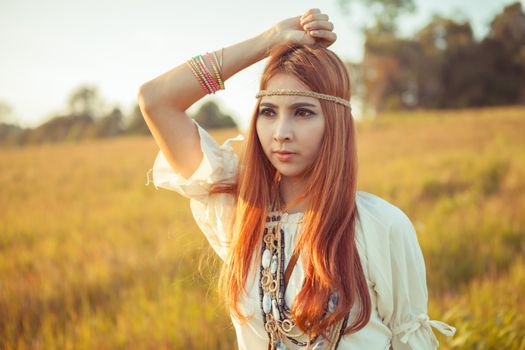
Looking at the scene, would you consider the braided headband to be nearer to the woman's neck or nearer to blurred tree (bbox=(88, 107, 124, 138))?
the woman's neck

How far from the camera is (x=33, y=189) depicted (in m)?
7.05

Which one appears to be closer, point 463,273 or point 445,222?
point 463,273

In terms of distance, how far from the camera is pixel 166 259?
3.66 m

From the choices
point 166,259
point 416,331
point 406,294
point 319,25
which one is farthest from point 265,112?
point 166,259

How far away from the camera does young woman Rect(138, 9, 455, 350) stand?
1.57m

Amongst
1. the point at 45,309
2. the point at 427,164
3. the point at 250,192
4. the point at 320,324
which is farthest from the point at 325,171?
the point at 427,164

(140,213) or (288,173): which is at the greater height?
(288,173)

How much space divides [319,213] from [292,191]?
23 cm

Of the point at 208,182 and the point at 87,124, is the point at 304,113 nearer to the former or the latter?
the point at 208,182

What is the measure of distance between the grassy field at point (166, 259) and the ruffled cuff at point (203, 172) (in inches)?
18.7

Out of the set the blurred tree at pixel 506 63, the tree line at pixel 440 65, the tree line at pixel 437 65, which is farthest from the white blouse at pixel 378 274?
the blurred tree at pixel 506 63

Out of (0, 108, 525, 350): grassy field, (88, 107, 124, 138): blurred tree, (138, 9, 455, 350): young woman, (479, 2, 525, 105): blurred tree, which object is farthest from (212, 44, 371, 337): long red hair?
(479, 2, 525, 105): blurred tree

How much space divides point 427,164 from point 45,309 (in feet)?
22.5

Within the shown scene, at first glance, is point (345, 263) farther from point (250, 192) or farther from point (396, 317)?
point (250, 192)
